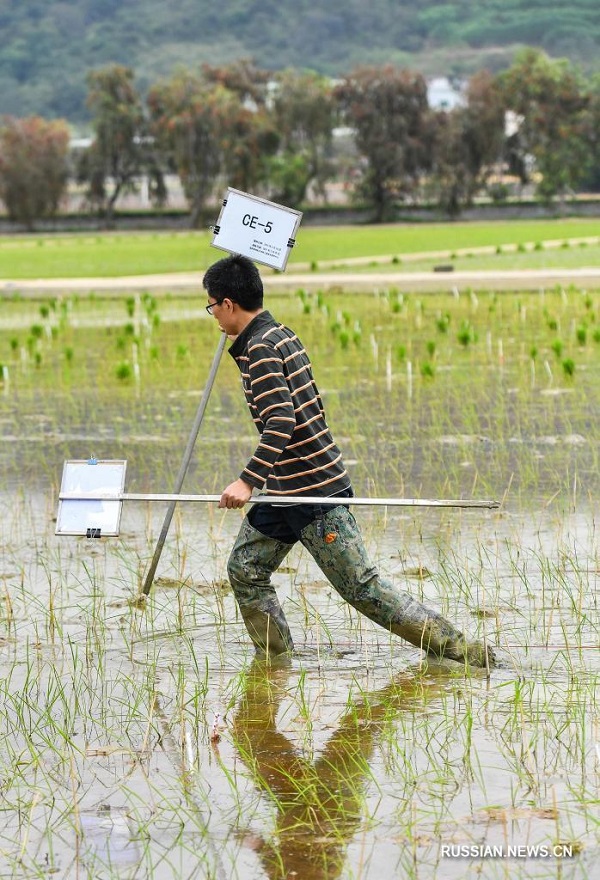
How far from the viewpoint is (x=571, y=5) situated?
191 m

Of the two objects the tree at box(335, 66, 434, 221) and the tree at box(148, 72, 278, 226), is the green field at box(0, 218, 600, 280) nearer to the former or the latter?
the tree at box(335, 66, 434, 221)

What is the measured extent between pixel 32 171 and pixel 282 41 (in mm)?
124670

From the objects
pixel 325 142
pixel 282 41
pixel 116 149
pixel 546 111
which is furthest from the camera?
pixel 282 41

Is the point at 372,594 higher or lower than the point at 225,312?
lower

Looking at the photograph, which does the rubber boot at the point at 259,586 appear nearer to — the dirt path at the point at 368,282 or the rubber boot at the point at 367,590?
the rubber boot at the point at 367,590

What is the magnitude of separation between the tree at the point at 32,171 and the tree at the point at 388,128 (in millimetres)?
14714

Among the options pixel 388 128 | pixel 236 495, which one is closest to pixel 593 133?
pixel 388 128

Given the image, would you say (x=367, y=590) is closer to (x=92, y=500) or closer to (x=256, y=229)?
(x=92, y=500)

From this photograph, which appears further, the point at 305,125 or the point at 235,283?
the point at 305,125

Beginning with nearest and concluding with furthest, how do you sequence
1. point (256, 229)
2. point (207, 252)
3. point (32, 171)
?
point (256, 229) → point (207, 252) → point (32, 171)

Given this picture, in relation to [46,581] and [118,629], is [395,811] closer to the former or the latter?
[118,629]

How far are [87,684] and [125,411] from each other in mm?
6973

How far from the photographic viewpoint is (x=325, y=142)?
80.8 meters

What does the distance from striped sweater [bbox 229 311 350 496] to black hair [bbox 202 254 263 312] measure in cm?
8
